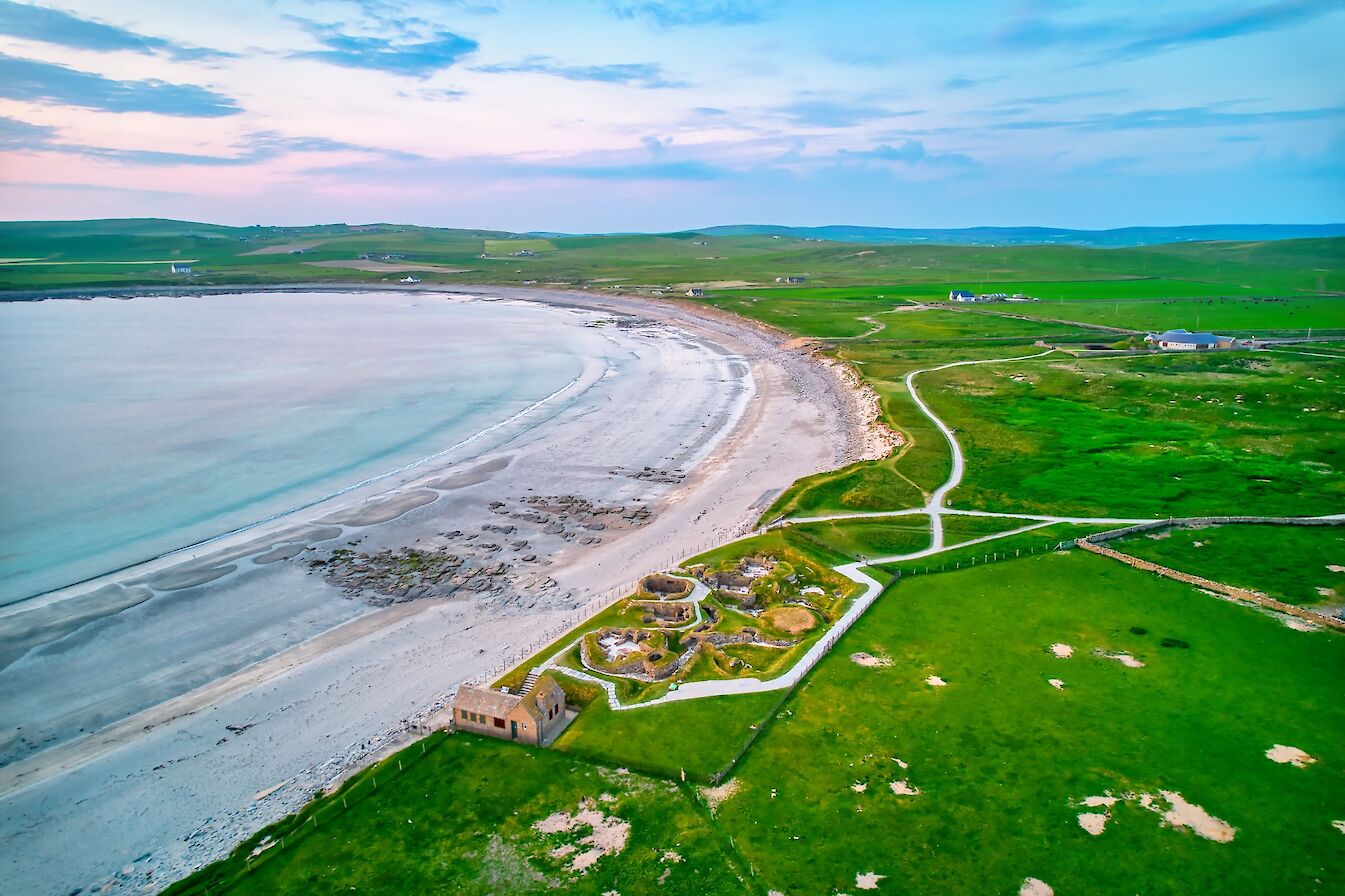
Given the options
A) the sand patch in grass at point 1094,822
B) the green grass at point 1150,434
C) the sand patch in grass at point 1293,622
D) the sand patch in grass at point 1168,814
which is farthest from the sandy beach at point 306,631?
the sand patch in grass at point 1293,622

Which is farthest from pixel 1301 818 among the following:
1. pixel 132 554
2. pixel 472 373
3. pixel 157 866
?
pixel 472 373

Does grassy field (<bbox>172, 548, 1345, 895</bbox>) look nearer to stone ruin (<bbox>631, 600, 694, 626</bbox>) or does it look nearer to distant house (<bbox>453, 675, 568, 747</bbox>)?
distant house (<bbox>453, 675, 568, 747</bbox>)

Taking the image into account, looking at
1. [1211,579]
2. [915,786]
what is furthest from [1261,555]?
[915,786]

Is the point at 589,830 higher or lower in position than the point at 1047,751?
lower

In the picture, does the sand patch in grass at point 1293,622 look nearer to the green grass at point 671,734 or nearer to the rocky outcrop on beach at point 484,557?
the green grass at point 671,734

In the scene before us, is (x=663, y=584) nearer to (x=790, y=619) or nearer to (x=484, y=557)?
(x=790, y=619)

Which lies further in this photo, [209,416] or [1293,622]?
[209,416]
